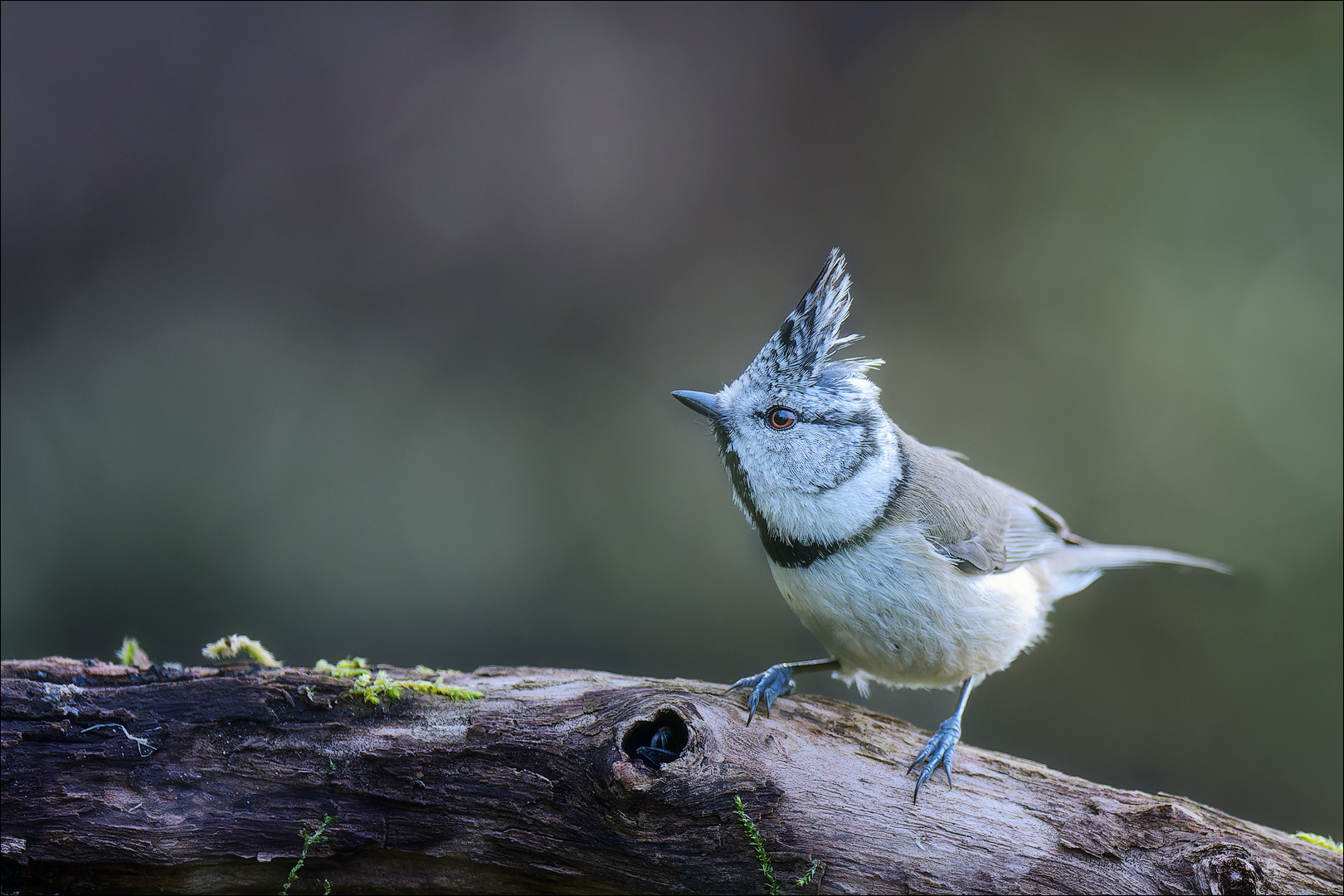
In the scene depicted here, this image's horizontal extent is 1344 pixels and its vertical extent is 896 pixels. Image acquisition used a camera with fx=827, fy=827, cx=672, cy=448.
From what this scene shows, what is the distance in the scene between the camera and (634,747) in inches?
81.0

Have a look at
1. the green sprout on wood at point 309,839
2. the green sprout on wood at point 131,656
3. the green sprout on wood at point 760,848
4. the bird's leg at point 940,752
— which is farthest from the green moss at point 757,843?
the green sprout on wood at point 131,656

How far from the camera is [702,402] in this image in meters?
2.57

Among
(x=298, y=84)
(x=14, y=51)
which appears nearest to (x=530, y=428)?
(x=298, y=84)

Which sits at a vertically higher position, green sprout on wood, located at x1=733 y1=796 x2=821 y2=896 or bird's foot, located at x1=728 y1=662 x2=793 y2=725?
bird's foot, located at x1=728 y1=662 x2=793 y2=725

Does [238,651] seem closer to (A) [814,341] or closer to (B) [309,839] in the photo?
(B) [309,839]

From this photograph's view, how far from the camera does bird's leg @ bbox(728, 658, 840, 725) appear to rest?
236 cm

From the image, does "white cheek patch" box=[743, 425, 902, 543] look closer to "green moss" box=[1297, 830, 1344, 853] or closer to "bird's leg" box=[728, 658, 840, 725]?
"bird's leg" box=[728, 658, 840, 725]

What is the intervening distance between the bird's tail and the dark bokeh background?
1068mm

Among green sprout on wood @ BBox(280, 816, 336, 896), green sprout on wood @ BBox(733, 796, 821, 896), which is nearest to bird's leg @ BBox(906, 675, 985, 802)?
green sprout on wood @ BBox(733, 796, 821, 896)

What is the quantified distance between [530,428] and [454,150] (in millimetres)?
1580

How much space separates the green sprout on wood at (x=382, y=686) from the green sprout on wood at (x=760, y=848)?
2.48 ft

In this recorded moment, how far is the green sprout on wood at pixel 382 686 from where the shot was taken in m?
2.19

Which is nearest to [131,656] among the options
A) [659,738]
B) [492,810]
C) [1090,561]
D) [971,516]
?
[492,810]

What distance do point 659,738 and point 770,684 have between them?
51 centimetres
